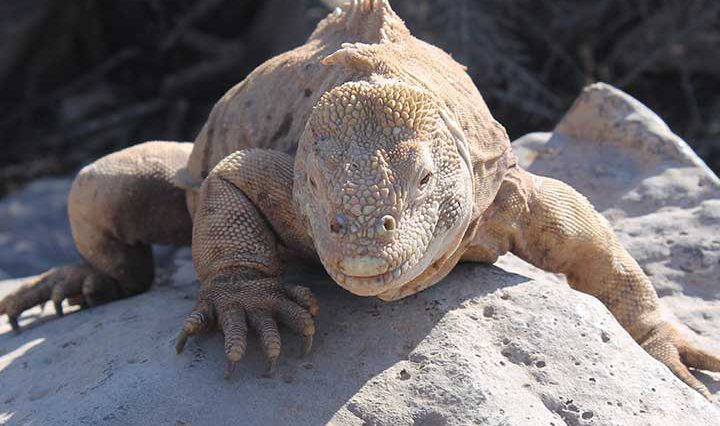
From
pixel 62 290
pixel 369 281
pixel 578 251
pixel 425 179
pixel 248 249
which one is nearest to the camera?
pixel 369 281

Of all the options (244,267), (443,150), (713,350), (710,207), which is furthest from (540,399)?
(710,207)

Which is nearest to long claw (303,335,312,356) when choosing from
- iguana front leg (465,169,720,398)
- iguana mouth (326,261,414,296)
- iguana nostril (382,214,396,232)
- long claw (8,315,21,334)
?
iguana mouth (326,261,414,296)

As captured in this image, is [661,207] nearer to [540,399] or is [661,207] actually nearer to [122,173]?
[540,399]

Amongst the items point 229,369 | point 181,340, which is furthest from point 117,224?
point 229,369

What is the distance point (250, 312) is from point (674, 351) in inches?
87.3

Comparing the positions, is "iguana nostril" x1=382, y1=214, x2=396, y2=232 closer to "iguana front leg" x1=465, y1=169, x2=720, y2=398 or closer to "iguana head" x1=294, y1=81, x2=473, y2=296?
"iguana head" x1=294, y1=81, x2=473, y2=296

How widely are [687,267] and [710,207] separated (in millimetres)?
537

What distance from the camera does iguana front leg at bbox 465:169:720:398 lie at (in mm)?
4395

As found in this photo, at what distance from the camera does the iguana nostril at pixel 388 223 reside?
3.19 metres

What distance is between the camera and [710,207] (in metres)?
5.81

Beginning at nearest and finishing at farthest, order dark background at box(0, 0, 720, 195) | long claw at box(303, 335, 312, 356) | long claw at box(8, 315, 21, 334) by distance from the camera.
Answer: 1. long claw at box(303, 335, 312, 356)
2. long claw at box(8, 315, 21, 334)
3. dark background at box(0, 0, 720, 195)

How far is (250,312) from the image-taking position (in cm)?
394

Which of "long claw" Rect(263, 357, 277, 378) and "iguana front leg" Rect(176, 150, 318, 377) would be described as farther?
"iguana front leg" Rect(176, 150, 318, 377)

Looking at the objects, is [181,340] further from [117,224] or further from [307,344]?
[117,224]
